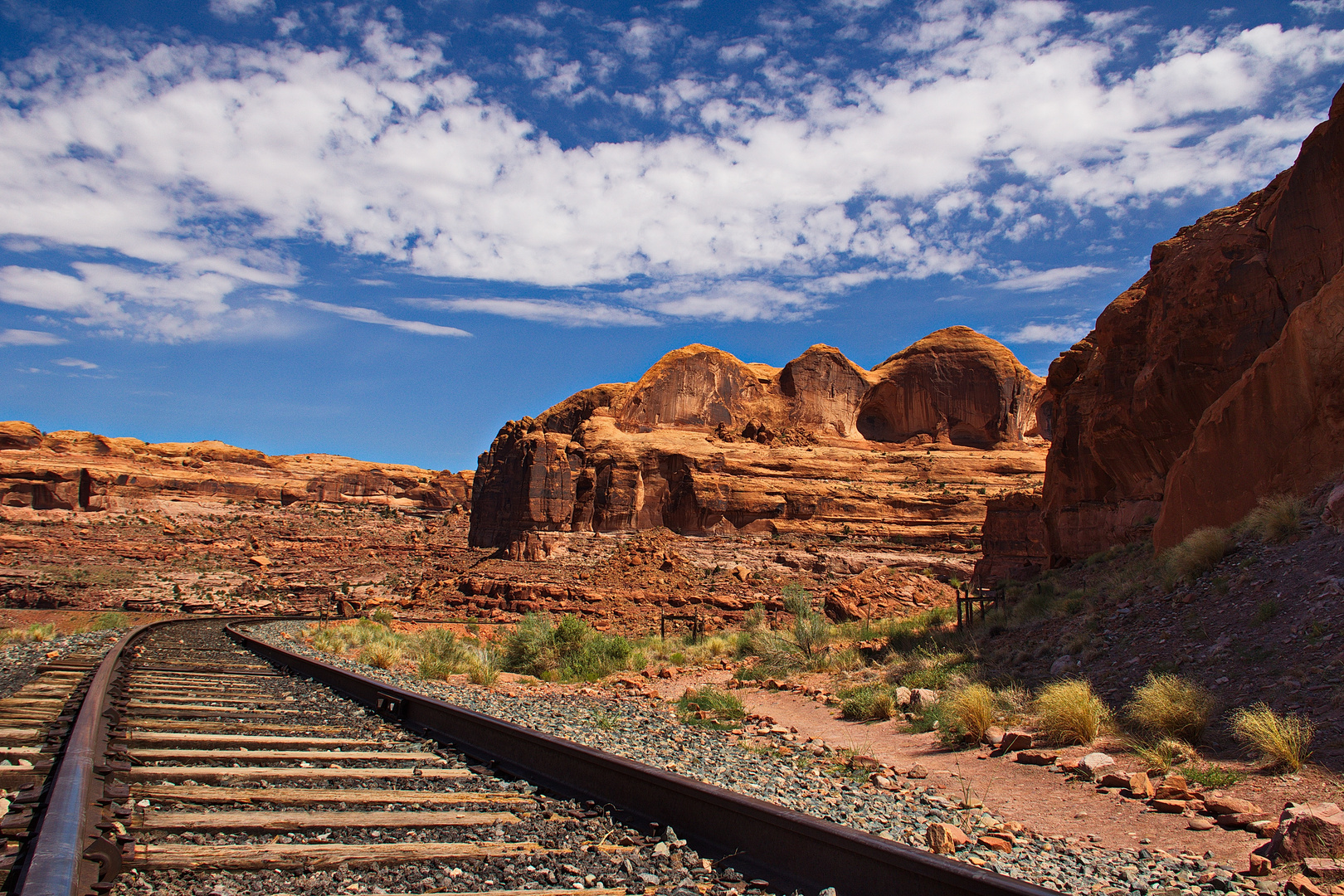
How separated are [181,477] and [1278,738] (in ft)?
360

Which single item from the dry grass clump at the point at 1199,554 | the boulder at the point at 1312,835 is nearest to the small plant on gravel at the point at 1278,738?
the boulder at the point at 1312,835

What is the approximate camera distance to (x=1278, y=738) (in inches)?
238

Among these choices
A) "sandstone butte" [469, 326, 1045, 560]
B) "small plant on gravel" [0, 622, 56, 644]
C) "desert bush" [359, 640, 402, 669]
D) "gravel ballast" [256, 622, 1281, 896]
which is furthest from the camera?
"sandstone butte" [469, 326, 1045, 560]

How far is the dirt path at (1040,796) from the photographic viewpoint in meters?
5.04

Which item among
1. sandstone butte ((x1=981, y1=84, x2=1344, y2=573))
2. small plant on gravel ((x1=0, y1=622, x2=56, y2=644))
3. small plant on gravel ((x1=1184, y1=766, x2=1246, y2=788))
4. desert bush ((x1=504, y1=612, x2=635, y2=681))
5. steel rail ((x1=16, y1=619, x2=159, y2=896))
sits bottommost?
desert bush ((x1=504, y1=612, x2=635, y2=681))

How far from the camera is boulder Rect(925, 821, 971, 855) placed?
4039 millimetres

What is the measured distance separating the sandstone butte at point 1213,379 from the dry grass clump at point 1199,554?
1.33 m

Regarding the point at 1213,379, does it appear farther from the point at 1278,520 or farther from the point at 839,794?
the point at 839,794

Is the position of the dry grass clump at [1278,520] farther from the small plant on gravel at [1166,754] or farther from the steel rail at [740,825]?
the steel rail at [740,825]

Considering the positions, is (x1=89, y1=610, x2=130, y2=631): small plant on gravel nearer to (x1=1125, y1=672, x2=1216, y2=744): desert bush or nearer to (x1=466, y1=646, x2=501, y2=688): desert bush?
(x1=466, y1=646, x2=501, y2=688): desert bush

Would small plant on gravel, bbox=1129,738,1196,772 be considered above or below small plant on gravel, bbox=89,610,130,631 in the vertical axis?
above

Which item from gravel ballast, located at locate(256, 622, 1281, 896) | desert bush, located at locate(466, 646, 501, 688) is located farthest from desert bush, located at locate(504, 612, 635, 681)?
gravel ballast, located at locate(256, 622, 1281, 896)

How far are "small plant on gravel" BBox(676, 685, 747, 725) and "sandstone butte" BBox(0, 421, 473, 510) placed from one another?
79758 millimetres

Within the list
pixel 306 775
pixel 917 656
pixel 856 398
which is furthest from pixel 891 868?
pixel 856 398
